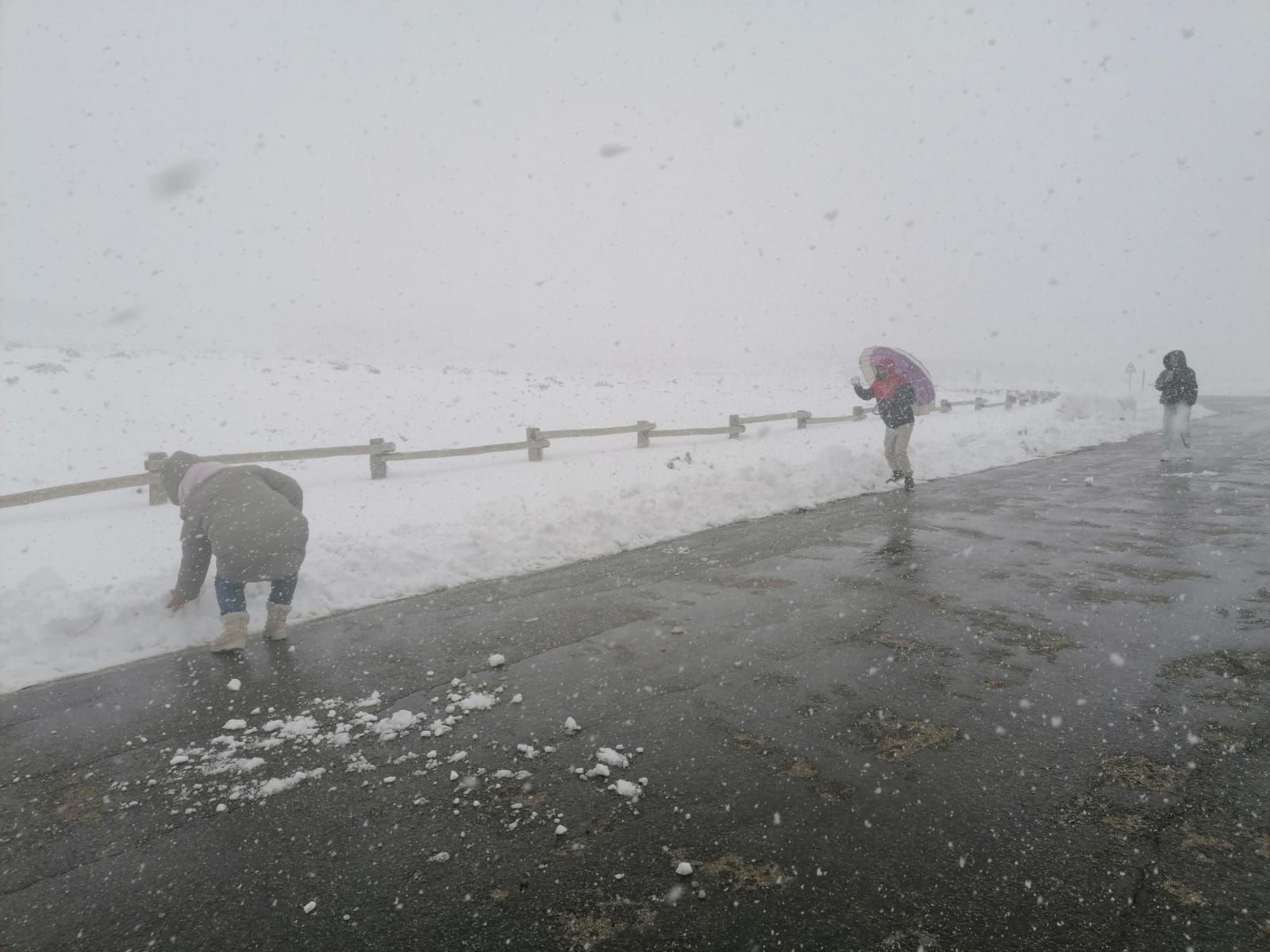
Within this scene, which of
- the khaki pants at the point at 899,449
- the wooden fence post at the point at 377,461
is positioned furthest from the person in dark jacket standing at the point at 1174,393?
the wooden fence post at the point at 377,461

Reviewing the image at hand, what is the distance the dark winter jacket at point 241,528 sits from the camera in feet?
16.1

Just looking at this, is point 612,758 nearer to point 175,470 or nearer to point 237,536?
point 237,536

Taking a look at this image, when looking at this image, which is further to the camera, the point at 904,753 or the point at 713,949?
the point at 904,753

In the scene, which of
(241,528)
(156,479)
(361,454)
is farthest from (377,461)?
(241,528)

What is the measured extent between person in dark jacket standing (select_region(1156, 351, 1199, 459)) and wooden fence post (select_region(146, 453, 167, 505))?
1775 cm

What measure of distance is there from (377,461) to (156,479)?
343 cm

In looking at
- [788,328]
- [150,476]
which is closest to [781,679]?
[150,476]

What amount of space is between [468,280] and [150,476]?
97828mm

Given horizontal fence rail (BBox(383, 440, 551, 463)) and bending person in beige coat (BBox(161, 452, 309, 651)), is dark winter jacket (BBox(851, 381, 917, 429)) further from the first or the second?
bending person in beige coat (BBox(161, 452, 309, 651))

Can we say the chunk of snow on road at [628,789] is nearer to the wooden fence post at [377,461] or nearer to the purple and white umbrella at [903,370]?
the purple and white umbrella at [903,370]

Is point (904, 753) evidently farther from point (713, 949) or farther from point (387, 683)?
point (387, 683)

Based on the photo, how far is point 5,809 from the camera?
3.05 metres

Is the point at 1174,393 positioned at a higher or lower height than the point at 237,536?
higher

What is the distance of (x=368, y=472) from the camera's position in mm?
12906
